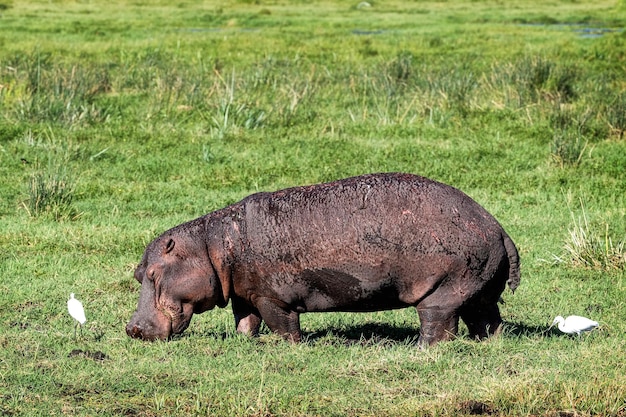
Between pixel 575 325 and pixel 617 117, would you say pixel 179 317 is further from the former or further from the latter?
pixel 617 117

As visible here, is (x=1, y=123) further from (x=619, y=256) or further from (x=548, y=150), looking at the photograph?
(x=619, y=256)

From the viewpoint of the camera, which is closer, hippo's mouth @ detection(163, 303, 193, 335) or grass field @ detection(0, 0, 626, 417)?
grass field @ detection(0, 0, 626, 417)

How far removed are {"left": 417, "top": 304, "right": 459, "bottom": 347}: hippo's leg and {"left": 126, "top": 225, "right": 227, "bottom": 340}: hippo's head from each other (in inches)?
45.6

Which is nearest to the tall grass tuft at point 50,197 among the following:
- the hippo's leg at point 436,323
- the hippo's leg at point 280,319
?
the hippo's leg at point 280,319

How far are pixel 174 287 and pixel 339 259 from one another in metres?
0.97

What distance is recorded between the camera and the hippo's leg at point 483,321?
6.12m

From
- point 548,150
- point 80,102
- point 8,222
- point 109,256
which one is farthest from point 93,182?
point 548,150

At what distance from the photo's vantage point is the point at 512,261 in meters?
5.79

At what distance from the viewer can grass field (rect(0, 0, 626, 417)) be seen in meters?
5.16

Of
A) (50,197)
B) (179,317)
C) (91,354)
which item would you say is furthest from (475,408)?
(50,197)

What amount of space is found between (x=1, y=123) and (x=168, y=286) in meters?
8.72

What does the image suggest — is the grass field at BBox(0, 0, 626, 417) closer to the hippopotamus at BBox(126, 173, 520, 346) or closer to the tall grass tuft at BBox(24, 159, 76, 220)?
the tall grass tuft at BBox(24, 159, 76, 220)

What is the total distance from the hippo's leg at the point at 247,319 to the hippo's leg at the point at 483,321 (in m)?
1.21

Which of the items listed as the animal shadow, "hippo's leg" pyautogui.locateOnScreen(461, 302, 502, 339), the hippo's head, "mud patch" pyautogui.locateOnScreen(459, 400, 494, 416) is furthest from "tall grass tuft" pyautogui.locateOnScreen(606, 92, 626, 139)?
"mud patch" pyautogui.locateOnScreen(459, 400, 494, 416)
